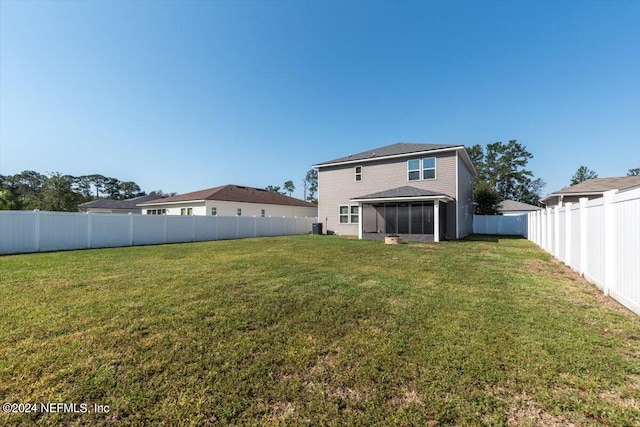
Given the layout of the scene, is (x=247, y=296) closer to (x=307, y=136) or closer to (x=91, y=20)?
(x=91, y=20)

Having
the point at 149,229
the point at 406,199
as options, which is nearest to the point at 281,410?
the point at 406,199

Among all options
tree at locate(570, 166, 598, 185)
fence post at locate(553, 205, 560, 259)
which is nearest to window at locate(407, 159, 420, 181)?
fence post at locate(553, 205, 560, 259)

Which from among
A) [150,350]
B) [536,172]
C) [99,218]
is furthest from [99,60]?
[536,172]

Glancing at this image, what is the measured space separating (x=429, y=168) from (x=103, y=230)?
1838 cm

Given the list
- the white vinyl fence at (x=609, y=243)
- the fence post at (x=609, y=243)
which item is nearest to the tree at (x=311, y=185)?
the white vinyl fence at (x=609, y=243)

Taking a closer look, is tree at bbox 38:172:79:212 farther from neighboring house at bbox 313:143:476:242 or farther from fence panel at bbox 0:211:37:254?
neighboring house at bbox 313:143:476:242

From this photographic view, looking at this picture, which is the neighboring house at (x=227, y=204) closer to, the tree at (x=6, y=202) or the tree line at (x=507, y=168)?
the tree at (x=6, y=202)

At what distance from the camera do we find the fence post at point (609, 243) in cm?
426

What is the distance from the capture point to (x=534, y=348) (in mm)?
2789

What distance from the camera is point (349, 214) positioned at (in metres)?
19.7

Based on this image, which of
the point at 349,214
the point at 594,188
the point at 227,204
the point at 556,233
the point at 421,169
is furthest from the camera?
the point at 227,204

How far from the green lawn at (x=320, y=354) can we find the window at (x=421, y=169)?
12085 millimetres

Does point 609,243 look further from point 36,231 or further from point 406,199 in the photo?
point 36,231

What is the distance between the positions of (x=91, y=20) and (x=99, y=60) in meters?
1.98
